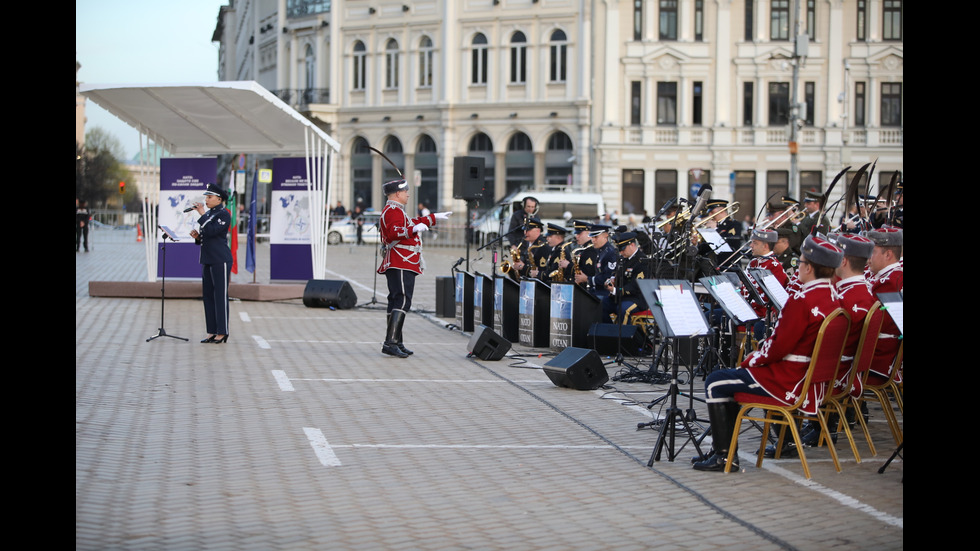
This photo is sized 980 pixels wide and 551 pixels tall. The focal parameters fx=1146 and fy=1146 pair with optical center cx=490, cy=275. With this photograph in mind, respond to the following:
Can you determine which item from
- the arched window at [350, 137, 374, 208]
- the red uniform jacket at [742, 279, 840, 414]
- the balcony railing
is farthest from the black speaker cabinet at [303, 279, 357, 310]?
the balcony railing

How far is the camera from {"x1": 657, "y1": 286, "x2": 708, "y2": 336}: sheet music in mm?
7582

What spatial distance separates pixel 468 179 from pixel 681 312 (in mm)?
10228

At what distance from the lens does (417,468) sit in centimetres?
767

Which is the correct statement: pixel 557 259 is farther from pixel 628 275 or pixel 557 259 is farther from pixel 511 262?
pixel 628 275

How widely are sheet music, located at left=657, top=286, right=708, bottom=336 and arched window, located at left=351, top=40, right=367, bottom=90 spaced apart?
5062 cm

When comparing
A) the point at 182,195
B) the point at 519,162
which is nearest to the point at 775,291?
the point at 182,195

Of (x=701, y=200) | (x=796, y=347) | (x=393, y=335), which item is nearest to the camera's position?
(x=796, y=347)

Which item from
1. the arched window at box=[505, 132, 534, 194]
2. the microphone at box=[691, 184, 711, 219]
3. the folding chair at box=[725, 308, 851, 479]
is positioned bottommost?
the folding chair at box=[725, 308, 851, 479]

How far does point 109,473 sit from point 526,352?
295 inches

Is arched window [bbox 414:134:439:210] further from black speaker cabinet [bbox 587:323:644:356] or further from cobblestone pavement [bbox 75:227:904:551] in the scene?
cobblestone pavement [bbox 75:227:904:551]

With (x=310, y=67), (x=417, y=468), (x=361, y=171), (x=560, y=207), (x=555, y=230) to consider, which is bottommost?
(x=417, y=468)
